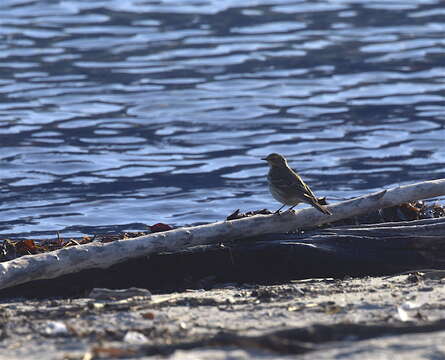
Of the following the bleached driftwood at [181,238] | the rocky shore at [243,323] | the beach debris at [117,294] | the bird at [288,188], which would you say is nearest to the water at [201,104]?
the bird at [288,188]

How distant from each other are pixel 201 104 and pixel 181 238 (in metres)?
11.7

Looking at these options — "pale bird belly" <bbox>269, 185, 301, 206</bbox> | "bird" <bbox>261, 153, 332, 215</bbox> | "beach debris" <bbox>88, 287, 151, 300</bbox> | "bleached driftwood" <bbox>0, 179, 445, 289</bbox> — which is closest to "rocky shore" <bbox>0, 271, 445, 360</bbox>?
"beach debris" <bbox>88, 287, 151, 300</bbox>

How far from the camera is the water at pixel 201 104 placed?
15.4 meters

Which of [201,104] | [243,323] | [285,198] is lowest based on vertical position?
[201,104]

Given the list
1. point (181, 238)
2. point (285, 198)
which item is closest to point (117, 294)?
point (181, 238)

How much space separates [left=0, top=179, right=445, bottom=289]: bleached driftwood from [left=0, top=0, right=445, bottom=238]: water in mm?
5116

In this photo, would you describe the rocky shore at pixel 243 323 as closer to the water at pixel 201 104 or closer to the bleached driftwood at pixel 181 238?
the bleached driftwood at pixel 181 238

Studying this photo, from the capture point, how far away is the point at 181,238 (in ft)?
27.8

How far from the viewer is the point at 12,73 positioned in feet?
73.4

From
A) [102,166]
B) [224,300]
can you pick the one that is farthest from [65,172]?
[224,300]

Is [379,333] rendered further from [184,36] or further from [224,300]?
[184,36]

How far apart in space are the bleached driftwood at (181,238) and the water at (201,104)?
5116mm

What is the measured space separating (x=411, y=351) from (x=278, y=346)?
2.23ft

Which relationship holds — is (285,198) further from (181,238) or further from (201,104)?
(201,104)
